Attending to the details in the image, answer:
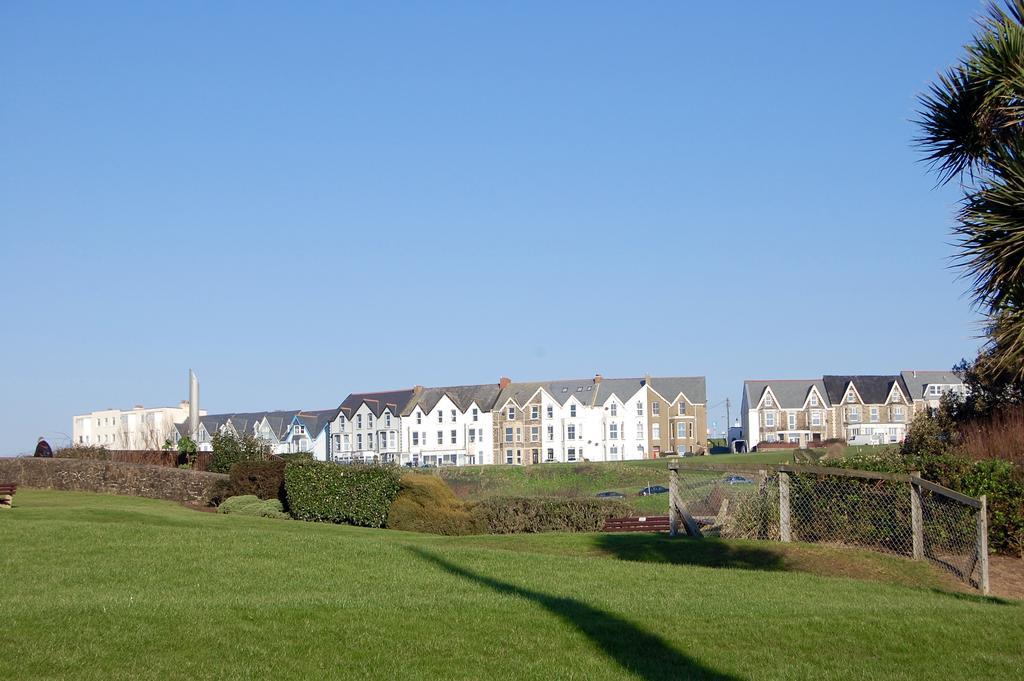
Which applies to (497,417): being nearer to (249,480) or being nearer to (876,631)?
(249,480)

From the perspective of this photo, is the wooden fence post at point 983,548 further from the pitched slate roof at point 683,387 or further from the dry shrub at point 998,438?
the pitched slate roof at point 683,387

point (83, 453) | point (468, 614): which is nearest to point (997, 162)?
point (468, 614)

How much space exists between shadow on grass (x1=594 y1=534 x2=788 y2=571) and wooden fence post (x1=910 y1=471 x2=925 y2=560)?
187 centimetres

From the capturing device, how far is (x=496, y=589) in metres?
11.8

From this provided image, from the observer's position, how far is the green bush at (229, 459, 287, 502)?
28812 mm

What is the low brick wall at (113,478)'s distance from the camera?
31.5 meters

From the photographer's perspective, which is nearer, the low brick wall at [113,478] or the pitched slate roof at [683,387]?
the low brick wall at [113,478]

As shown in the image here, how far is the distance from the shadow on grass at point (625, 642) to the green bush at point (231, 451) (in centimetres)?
2499

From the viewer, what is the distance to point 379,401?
3935 inches

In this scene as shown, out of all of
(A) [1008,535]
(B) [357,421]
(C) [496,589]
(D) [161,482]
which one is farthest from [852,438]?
(C) [496,589]

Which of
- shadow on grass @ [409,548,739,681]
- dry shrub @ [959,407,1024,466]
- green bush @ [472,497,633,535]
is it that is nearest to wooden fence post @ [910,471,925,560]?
dry shrub @ [959,407,1024,466]

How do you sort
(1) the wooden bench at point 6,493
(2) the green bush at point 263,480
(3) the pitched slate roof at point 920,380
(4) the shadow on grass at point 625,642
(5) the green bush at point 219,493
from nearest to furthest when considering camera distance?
(4) the shadow on grass at point 625,642 < (1) the wooden bench at point 6,493 < (2) the green bush at point 263,480 < (5) the green bush at point 219,493 < (3) the pitched slate roof at point 920,380

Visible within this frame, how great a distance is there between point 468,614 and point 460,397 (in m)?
87.8

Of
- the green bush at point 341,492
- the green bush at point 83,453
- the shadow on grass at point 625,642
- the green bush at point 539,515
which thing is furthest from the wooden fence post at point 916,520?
the green bush at point 83,453
